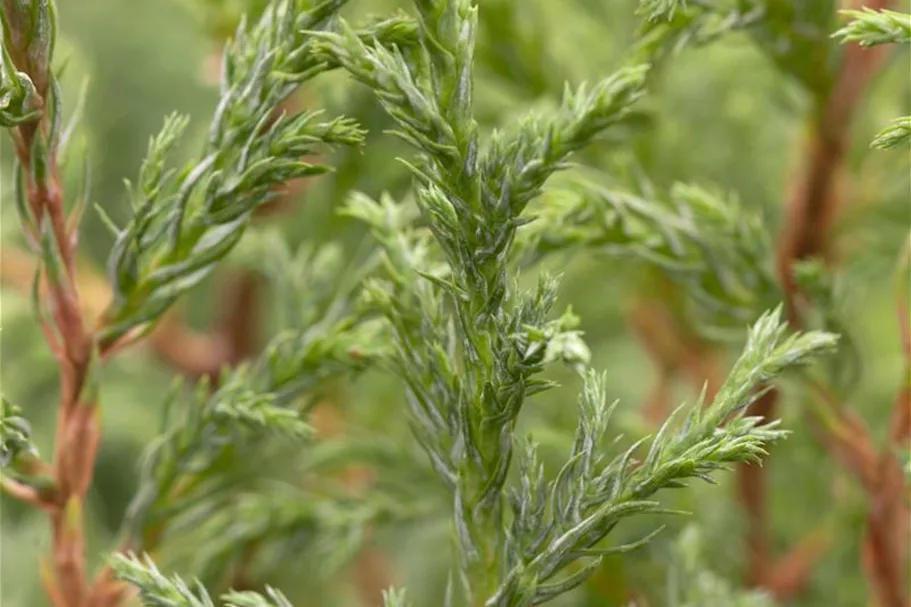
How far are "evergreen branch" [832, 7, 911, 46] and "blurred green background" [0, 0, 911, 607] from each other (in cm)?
26

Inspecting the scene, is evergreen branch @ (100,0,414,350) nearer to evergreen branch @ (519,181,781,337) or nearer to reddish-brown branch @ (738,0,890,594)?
evergreen branch @ (519,181,781,337)

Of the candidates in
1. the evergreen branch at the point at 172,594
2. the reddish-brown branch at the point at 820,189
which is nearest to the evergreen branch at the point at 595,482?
the evergreen branch at the point at 172,594

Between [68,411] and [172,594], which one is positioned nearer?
[172,594]

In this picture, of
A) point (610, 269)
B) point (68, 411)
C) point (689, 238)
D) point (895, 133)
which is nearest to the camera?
point (895, 133)

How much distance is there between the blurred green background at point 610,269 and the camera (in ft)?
3.08

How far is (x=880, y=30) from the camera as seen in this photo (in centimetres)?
54

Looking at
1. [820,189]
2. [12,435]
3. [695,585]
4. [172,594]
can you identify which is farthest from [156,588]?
[820,189]

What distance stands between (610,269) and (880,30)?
0.60 meters

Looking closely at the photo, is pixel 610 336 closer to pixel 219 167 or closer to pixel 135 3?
pixel 219 167

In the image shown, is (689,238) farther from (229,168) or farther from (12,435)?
(12,435)

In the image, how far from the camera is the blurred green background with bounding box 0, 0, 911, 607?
3.08 ft

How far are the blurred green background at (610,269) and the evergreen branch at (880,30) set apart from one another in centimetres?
26

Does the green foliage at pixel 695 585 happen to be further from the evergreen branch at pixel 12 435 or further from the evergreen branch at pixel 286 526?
the evergreen branch at pixel 12 435

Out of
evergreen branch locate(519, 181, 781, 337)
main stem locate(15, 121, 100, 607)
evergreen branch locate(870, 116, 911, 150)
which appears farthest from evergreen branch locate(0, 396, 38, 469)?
evergreen branch locate(870, 116, 911, 150)
